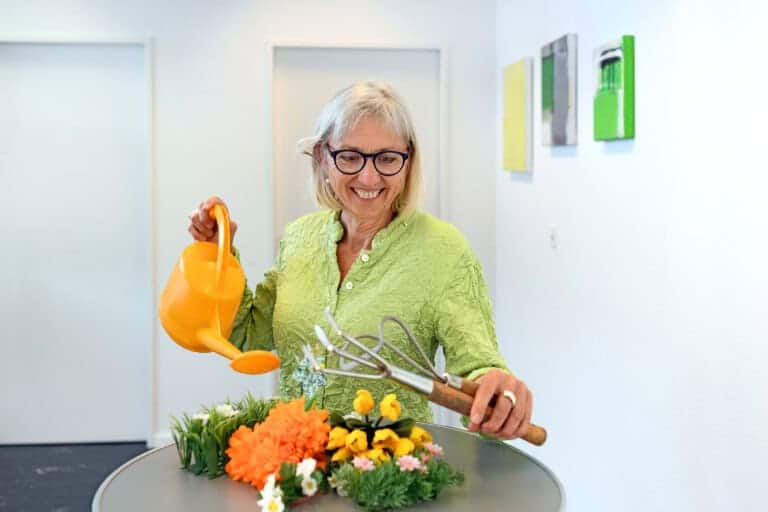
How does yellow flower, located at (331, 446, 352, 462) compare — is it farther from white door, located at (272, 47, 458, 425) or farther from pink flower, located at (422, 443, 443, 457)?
white door, located at (272, 47, 458, 425)

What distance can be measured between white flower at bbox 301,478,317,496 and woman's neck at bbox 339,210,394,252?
22.3 inches

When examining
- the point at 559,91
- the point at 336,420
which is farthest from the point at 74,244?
the point at 336,420

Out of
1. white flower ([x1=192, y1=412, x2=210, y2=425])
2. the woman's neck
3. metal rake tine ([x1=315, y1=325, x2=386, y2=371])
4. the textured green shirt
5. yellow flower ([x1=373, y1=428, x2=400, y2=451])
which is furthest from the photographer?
the woman's neck

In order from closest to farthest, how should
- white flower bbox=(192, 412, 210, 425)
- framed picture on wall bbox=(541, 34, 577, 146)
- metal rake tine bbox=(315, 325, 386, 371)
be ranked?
metal rake tine bbox=(315, 325, 386, 371) < white flower bbox=(192, 412, 210, 425) < framed picture on wall bbox=(541, 34, 577, 146)

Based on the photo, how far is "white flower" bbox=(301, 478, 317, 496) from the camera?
3.88ft

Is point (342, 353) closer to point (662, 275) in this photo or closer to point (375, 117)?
point (375, 117)

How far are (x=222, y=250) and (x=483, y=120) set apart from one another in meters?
3.12

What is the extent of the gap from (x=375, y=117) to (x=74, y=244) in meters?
3.28

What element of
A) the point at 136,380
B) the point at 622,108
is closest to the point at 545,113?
the point at 622,108

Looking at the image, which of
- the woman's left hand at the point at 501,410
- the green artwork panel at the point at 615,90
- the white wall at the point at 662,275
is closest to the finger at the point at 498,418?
the woman's left hand at the point at 501,410

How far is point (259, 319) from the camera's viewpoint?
5.75 feet

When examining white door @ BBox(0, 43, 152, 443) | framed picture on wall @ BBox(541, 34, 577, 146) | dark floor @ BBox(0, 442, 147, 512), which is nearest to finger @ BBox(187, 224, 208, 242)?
framed picture on wall @ BBox(541, 34, 577, 146)

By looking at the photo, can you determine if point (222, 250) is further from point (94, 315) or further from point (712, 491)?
point (94, 315)

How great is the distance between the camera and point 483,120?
4.47m
